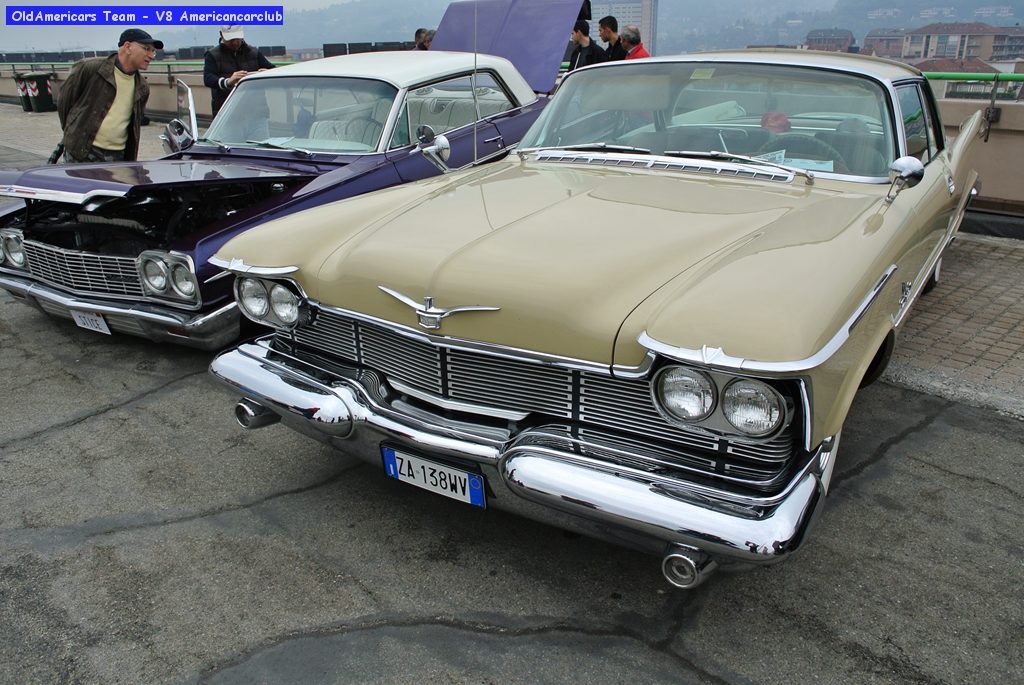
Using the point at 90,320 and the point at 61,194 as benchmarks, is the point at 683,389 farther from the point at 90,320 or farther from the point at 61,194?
the point at 90,320

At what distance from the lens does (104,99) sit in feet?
20.2

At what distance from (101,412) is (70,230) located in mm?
1540

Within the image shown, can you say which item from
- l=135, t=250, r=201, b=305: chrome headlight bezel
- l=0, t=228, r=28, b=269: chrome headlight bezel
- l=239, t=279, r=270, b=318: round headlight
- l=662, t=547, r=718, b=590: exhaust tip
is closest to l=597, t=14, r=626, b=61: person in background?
l=135, t=250, r=201, b=305: chrome headlight bezel

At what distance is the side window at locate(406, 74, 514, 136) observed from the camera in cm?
570

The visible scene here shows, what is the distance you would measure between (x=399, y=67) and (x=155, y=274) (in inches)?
95.7

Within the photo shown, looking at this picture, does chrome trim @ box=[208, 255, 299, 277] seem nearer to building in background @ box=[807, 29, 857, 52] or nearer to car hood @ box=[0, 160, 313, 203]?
car hood @ box=[0, 160, 313, 203]

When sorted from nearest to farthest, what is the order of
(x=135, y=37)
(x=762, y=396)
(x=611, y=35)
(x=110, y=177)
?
1. (x=762, y=396)
2. (x=110, y=177)
3. (x=135, y=37)
4. (x=611, y=35)

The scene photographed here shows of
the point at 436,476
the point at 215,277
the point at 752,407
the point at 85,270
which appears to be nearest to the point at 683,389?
the point at 752,407

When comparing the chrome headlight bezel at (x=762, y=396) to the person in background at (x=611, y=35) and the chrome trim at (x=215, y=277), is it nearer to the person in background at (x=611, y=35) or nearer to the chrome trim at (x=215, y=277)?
the chrome trim at (x=215, y=277)

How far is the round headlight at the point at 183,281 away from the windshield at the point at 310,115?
1.46m

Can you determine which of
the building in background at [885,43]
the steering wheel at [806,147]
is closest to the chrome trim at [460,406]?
the steering wheel at [806,147]

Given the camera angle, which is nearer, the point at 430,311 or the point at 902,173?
the point at 430,311

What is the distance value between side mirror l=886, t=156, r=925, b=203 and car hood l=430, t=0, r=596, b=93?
4864 mm

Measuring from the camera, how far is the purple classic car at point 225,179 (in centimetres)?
438
